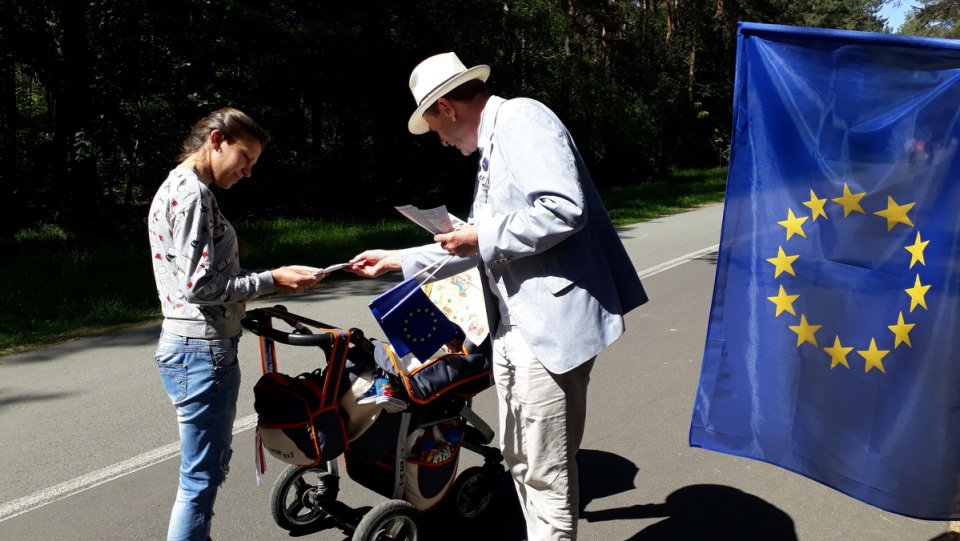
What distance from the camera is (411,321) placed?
119 inches

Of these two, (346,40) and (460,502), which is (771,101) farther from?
(346,40)

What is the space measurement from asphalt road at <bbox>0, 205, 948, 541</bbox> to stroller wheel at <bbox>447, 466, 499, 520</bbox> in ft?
0.27

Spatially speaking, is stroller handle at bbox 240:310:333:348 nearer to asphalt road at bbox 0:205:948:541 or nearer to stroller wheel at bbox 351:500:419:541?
stroller wheel at bbox 351:500:419:541

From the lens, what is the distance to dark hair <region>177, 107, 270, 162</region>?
2975 mm

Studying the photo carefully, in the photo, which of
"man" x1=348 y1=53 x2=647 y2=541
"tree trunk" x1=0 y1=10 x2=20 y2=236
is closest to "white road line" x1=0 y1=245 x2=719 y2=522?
"man" x1=348 y1=53 x2=647 y2=541

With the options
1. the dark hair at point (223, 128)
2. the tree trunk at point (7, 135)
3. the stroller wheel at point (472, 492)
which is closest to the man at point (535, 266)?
the dark hair at point (223, 128)

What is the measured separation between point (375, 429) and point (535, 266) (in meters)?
1.10

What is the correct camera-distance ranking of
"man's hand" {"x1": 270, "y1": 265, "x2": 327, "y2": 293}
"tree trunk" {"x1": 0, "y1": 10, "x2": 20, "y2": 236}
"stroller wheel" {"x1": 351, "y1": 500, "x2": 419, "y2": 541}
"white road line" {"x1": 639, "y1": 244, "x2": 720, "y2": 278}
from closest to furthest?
"man's hand" {"x1": 270, "y1": 265, "x2": 327, "y2": 293} → "stroller wheel" {"x1": 351, "y1": 500, "x2": 419, "y2": 541} → "white road line" {"x1": 639, "y1": 244, "x2": 720, "y2": 278} → "tree trunk" {"x1": 0, "y1": 10, "x2": 20, "y2": 236}

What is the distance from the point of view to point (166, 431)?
5.21 m

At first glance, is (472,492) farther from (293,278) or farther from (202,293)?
(202,293)

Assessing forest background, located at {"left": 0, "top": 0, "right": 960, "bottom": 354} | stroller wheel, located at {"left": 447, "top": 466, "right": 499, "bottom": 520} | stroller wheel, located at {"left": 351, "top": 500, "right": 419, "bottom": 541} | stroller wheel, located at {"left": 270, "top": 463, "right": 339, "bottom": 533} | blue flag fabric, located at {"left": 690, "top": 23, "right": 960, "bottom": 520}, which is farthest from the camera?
forest background, located at {"left": 0, "top": 0, "right": 960, "bottom": 354}

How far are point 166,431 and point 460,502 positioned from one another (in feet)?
7.49

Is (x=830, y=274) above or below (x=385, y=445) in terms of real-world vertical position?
above

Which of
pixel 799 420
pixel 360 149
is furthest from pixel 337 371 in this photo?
pixel 360 149
